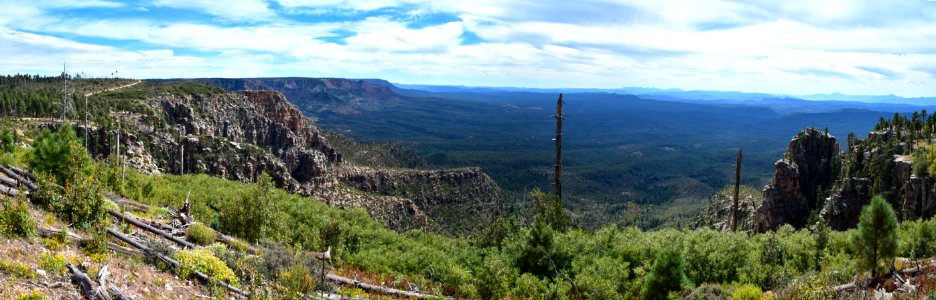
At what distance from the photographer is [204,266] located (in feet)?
45.6

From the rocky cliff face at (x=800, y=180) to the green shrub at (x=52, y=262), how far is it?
79454 mm

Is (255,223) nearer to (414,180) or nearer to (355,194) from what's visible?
(355,194)

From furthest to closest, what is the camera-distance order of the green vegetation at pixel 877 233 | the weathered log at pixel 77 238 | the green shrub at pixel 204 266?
the green vegetation at pixel 877 233, the green shrub at pixel 204 266, the weathered log at pixel 77 238

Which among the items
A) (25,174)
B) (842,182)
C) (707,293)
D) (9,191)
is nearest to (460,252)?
(707,293)

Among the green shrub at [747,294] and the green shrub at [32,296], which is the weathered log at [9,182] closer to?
the green shrub at [32,296]

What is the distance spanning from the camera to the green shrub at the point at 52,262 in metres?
11.1

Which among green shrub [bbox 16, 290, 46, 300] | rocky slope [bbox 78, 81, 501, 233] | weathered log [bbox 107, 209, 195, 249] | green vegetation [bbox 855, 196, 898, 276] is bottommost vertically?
rocky slope [bbox 78, 81, 501, 233]

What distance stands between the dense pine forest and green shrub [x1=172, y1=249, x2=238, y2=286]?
0.04 metres

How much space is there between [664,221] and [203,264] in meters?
159

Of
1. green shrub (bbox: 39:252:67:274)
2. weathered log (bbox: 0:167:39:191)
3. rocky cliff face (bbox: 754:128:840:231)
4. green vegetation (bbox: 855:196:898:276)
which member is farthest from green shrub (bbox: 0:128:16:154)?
rocky cliff face (bbox: 754:128:840:231)

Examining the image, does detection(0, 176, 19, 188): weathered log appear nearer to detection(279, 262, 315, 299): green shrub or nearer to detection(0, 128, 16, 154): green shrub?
detection(279, 262, 315, 299): green shrub

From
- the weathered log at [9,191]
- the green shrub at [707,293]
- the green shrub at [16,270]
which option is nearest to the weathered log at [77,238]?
the green shrub at [16,270]

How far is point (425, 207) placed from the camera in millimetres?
128000

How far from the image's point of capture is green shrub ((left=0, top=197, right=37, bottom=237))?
12.1 m
